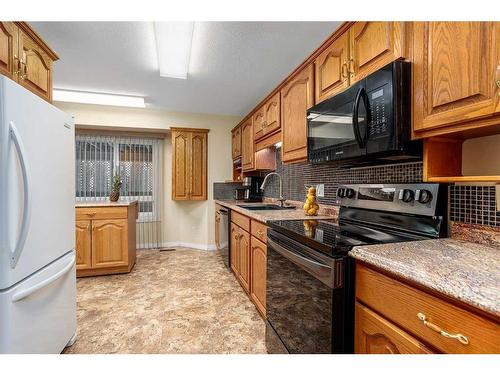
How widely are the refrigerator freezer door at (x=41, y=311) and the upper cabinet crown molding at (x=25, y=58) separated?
1.17 meters

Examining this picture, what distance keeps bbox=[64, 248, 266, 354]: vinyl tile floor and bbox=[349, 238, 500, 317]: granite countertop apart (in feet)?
3.95

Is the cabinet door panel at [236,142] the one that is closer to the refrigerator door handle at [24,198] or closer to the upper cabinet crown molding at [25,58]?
the upper cabinet crown molding at [25,58]

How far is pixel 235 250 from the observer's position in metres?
2.74

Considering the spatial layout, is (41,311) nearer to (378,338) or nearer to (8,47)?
(8,47)

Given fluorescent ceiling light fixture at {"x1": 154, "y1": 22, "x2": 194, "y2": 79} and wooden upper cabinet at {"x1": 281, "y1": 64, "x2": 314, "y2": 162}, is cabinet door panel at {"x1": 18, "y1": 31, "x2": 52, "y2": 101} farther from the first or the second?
wooden upper cabinet at {"x1": 281, "y1": 64, "x2": 314, "y2": 162}

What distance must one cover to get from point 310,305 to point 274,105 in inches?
75.8

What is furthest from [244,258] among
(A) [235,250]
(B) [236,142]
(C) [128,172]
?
(C) [128,172]

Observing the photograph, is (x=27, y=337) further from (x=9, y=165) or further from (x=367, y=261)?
(x=367, y=261)

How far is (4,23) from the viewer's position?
140cm

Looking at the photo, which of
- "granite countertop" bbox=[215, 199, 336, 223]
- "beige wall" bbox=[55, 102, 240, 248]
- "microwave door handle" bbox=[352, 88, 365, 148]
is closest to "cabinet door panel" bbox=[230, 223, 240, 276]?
"granite countertop" bbox=[215, 199, 336, 223]

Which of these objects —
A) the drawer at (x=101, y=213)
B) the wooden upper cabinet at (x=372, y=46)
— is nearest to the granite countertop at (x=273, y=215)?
the wooden upper cabinet at (x=372, y=46)

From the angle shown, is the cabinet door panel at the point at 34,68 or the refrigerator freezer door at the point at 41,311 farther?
the cabinet door panel at the point at 34,68

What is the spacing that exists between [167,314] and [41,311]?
0.97m

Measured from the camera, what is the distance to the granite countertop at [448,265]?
1.92 ft
